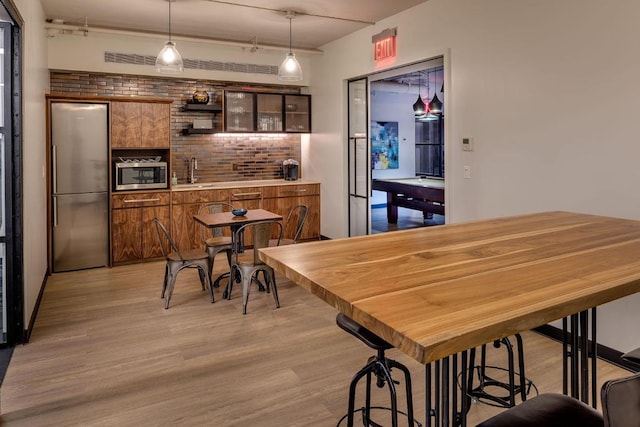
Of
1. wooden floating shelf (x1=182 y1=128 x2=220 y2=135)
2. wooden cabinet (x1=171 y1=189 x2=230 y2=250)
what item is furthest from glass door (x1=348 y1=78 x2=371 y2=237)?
wooden floating shelf (x1=182 y1=128 x2=220 y2=135)

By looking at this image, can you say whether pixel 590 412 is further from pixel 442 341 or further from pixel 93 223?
pixel 93 223

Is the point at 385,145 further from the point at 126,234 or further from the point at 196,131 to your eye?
the point at 126,234

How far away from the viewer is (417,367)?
316cm

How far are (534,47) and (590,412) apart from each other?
3.17 m

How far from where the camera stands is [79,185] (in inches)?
221

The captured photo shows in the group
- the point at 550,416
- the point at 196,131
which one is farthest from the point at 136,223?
the point at 550,416

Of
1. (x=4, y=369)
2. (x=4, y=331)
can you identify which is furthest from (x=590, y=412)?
(x=4, y=331)

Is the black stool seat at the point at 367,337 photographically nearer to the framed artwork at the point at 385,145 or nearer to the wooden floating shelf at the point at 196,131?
the wooden floating shelf at the point at 196,131

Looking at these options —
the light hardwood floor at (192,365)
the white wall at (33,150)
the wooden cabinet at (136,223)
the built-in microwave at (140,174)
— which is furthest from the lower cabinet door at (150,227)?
the light hardwood floor at (192,365)

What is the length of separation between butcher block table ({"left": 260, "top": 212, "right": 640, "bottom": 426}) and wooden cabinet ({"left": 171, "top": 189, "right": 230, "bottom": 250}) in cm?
454

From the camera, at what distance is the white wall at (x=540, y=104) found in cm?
318

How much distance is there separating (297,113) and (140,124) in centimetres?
235

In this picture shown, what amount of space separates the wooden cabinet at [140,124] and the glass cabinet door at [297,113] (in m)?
1.83

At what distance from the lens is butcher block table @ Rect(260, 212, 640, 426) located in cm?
110
